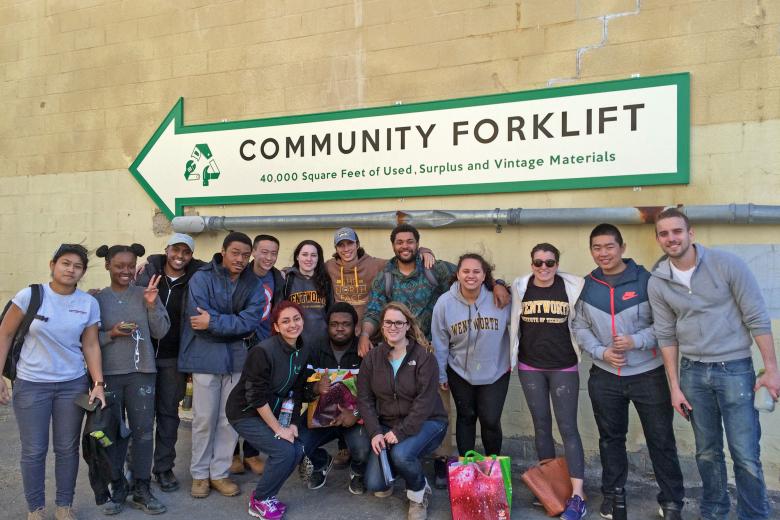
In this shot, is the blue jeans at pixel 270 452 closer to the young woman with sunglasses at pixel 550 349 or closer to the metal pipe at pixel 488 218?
the young woman with sunglasses at pixel 550 349

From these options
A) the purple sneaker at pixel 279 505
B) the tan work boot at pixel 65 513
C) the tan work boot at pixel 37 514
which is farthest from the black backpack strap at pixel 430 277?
the tan work boot at pixel 37 514

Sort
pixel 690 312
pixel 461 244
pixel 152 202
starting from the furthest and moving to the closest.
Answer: pixel 152 202, pixel 461 244, pixel 690 312

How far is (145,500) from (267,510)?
2.68 feet

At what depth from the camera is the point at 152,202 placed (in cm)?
620

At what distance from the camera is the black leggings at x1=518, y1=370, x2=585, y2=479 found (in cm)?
400

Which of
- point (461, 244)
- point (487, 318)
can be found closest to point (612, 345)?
point (487, 318)

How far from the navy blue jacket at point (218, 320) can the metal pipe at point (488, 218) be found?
4.05 ft

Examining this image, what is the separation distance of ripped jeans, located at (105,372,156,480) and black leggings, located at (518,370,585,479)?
243 centimetres

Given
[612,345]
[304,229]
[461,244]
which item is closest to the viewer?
[612,345]

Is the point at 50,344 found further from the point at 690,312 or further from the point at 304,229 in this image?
the point at 690,312

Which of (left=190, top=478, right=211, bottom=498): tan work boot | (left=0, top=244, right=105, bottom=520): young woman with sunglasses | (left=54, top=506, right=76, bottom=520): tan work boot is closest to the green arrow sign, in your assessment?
(left=0, top=244, right=105, bottom=520): young woman with sunglasses

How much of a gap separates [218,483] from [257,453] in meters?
0.52

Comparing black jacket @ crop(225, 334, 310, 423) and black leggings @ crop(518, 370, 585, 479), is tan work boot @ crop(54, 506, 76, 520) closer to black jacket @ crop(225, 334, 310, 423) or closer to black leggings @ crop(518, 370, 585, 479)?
black jacket @ crop(225, 334, 310, 423)

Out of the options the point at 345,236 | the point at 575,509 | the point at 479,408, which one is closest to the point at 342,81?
the point at 345,236
